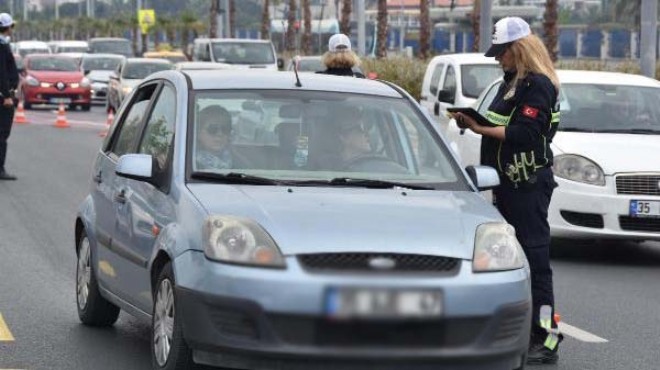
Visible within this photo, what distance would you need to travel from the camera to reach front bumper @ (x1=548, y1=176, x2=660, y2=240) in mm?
12133

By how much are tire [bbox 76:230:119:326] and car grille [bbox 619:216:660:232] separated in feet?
15.9

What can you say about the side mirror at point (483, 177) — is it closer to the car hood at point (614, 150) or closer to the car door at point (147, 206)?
the car door at point (147, 206)

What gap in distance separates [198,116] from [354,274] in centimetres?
173

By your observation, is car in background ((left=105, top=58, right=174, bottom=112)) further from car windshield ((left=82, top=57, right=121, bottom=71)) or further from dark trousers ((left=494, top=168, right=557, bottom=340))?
dark trousers ((left=494, top=168, right=557, bottom=340))

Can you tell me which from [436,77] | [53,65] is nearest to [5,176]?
[436,77]

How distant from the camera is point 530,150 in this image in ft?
26.2

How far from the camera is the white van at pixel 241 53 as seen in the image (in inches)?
1532

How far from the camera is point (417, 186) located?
726 centimetres

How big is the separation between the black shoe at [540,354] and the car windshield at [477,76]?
47.0ft

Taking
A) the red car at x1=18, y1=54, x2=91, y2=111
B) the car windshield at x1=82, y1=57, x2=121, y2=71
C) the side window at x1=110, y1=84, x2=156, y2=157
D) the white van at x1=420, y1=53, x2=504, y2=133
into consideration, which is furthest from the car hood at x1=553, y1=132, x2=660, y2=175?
the car windshield at x1=82, y1=57, x2=121, y2=71

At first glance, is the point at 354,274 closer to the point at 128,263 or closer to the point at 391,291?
the point at 391,291

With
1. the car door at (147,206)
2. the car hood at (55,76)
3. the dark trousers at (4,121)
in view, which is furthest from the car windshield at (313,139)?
the car hood at (55,76)

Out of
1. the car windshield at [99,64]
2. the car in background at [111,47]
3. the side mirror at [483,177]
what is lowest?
the car in background at [111,47]

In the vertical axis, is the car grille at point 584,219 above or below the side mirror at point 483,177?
below
